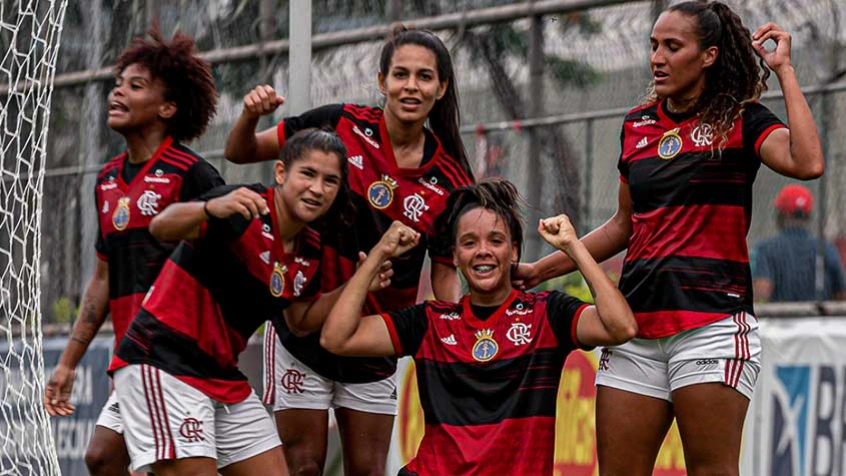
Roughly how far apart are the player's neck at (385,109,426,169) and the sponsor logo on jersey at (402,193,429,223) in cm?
11

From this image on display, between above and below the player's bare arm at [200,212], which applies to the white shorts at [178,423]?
below

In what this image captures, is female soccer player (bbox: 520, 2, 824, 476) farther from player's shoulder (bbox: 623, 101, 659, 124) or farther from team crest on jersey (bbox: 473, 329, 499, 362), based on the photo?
team crest on jersey (bbox: 473, 329, 499, 362)

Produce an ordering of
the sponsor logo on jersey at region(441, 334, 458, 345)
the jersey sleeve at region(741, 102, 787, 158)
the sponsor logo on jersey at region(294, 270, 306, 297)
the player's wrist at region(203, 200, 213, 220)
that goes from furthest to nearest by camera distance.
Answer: the sponsor logo on jersey at region(294, 270, 306, 297), the sponsor logo on jersey at region(441, 334, 458, 345), the player's wrist at region(203, 200, 213, 220), the jersey sleeve at region(741, 102, 787, 158)

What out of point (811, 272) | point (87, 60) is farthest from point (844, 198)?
point (87, 60)

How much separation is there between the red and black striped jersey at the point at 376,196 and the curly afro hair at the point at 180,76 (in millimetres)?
591

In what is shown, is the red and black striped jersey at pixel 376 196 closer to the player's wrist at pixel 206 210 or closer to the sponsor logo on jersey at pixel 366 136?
the sponsor logo on jersey at pixel 366 136

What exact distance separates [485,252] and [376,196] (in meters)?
0.54

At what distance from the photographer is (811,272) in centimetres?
720

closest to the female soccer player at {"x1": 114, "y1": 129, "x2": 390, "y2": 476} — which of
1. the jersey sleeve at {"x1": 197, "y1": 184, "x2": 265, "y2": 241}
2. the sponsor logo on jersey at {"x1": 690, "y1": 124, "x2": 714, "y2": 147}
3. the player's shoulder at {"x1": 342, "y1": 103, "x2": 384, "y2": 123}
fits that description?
the jersey sleeve at {"x1": 197, "y1": 184, "x2": 265, "y2": 241}

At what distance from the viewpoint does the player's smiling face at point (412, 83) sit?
211 inches

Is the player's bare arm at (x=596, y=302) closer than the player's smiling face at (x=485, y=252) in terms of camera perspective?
Yes

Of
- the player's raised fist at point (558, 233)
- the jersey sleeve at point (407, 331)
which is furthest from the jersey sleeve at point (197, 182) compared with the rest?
the player's raised fist at point (558, 233)

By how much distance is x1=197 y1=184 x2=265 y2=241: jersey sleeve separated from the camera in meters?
→ 4.95

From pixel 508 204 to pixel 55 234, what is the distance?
23.0 feet
